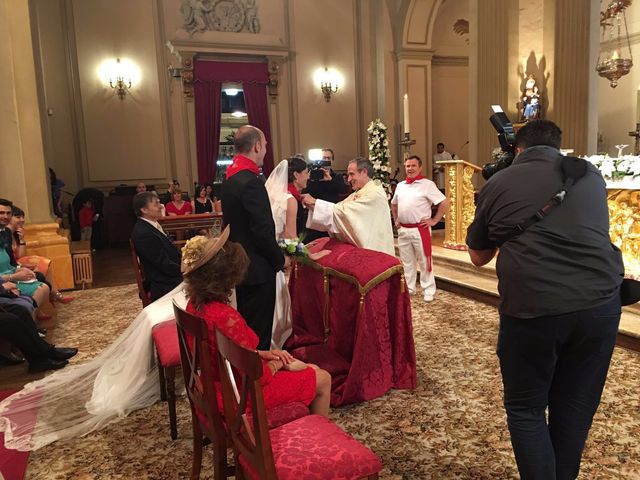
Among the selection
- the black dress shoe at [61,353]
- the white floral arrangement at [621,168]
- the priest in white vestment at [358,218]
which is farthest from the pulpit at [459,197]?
the black dress shoe at [61,353]

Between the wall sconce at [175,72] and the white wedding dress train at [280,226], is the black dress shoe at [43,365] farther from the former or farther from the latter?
the wall sconce at [175,72]

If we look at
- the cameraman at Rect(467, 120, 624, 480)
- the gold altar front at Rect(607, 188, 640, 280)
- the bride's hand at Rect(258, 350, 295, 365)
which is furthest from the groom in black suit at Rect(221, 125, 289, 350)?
the gold altar front at Rect(607, 188, 640, 280)

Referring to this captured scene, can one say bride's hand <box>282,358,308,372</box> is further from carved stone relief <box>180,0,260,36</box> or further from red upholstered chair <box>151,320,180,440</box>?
carved stone relief <box>180,0,260,36</box>

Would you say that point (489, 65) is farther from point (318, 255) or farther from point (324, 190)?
point (318, 255)

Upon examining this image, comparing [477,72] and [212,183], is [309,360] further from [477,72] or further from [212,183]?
[212,183]

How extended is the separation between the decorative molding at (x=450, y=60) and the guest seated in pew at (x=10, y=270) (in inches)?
444

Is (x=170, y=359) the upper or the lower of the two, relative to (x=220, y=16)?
lower

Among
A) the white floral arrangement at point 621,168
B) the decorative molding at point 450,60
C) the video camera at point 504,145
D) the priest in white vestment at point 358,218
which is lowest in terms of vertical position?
the priest in white vestment at point 358,218

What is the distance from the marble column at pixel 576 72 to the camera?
6.54 metres

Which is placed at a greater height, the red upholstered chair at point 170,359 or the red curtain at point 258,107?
the red curtain at point 258,107

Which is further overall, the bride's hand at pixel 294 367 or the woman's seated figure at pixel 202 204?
the woman's seated figure at pixel 202 204

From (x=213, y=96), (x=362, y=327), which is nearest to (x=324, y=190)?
(x=362, y=327)

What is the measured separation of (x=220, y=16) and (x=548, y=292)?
1101 centimetres

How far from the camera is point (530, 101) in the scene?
284 inches
